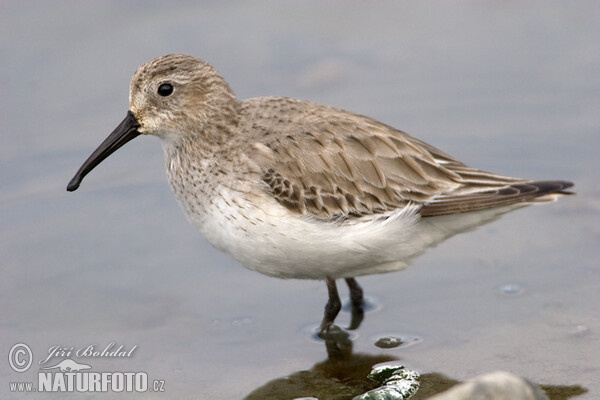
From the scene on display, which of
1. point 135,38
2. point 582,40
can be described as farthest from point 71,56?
point 582,40

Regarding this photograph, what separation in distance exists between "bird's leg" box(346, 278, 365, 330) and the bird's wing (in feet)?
3.50

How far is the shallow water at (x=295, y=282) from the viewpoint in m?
8.35

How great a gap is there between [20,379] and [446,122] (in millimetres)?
5776

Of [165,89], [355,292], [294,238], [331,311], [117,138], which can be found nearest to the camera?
[294,238]

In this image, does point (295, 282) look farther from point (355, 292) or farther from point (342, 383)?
point (342, 383)

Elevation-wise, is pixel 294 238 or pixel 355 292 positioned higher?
pixel 294 238

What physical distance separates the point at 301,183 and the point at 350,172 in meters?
0.45

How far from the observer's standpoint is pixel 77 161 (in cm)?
1106

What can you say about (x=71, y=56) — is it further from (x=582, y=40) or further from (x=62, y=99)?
(x=582, y=40)

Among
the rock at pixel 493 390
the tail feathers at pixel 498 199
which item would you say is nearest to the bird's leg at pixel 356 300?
the tail feathers at pixel 498 199

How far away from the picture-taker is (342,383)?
8070mm
